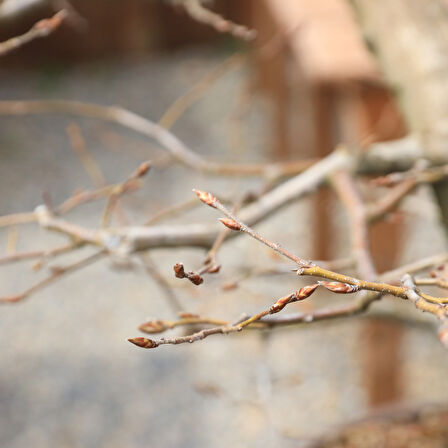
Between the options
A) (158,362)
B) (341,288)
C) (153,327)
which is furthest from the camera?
(158,362)

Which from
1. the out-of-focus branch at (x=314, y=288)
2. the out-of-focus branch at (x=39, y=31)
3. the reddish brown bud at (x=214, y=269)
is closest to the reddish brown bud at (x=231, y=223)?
the out-of-focus branch at (x=314, y=288)

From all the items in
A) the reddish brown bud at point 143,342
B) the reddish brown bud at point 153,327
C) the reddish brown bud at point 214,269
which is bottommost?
the reddish brown bud at point 153,327

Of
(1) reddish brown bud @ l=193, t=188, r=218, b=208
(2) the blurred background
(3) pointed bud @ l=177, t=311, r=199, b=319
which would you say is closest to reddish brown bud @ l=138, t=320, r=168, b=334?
(3) pointed bud @ l=177, t=311, r=199, b=319

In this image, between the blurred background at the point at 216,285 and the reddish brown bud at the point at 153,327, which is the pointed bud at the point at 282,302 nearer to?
the reddish brown bud at the point at 153,327

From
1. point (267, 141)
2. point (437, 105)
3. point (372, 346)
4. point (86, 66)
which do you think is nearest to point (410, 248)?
point (372, 346)

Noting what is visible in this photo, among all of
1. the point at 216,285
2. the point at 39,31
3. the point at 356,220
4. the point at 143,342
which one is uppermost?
the point at 39,31

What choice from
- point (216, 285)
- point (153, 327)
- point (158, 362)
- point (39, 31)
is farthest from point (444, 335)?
point (158, 362)

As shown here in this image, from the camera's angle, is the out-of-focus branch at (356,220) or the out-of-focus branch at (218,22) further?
the out-of-focus branch at (218,22)

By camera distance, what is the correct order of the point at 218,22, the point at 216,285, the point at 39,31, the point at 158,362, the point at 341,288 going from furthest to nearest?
the point at 158,362, the point at 216,285, the point at 218,22, the point at 39,31, the point at 341,288

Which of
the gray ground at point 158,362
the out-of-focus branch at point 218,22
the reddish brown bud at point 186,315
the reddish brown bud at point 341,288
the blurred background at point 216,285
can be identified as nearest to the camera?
the reddish brown bud at point 341,288

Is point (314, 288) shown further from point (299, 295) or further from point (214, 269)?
point (214, 269)
